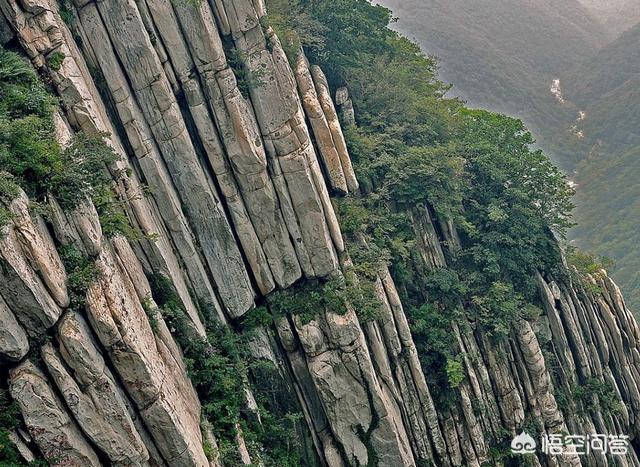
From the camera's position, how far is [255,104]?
89.0 ft

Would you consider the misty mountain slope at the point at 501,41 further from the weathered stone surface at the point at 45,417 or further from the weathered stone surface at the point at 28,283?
the weathered stone surface at the point at 45,417

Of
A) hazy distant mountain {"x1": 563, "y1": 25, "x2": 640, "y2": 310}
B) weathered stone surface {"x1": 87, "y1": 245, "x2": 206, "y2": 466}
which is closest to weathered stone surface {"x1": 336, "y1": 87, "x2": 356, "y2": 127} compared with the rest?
weathered stone surface {"x1": 87, "y1": 245, "x2": 206, "y2": 466}

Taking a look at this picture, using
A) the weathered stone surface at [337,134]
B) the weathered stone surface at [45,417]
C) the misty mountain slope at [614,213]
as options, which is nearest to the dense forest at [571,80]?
the misty mountain slope at [614,213]

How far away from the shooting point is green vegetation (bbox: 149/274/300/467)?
73.9 feet

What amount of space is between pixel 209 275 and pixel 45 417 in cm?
1106

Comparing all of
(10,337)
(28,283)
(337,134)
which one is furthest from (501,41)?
(10,337)

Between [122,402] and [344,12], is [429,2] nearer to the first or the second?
[344,12]

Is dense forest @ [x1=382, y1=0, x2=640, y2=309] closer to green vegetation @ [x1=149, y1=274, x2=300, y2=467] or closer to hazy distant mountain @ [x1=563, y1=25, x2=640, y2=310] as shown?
hazy distant mountain @ [x1=563, y1=25, x2=640, y2=310]

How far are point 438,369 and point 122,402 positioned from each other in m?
20.0

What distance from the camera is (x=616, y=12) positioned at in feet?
417

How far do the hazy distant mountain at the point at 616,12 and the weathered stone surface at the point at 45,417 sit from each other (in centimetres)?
13222

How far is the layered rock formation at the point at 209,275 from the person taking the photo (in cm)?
1694

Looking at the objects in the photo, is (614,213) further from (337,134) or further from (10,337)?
(10,337)

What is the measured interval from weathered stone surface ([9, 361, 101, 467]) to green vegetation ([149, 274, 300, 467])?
17.6ft
